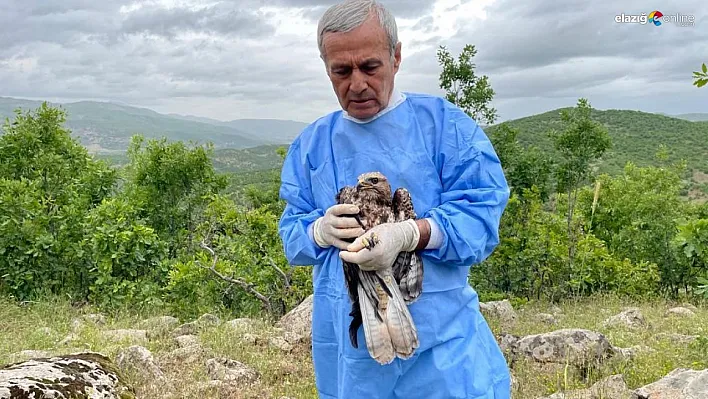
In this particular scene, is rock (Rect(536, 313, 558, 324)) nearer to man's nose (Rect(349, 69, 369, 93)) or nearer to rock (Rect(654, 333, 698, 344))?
rock (Rect(654, 333, 698, 344))

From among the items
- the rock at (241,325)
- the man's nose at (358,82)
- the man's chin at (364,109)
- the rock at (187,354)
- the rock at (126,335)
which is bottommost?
the rock at (241,325)

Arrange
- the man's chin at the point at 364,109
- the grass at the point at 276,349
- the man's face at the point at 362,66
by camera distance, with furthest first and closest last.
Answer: the grass at the point at 276,349, the man's chin at the point at 364,109, the man's face at the point at 362,66

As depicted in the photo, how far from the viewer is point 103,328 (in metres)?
6.81

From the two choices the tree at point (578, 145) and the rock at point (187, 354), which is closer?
the rock at point (187, 354)

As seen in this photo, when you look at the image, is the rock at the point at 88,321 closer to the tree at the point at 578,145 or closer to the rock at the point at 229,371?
the rock at the point at 229,371

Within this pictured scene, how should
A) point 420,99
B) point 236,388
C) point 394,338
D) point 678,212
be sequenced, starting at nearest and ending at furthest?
point 394,338 → point 420,99 → point 236,388 → point 678,212

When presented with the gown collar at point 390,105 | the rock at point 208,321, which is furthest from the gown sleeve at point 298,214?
the rock at point 208,321

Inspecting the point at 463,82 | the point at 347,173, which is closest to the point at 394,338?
the point at 347,173

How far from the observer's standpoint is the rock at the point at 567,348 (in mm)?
4973

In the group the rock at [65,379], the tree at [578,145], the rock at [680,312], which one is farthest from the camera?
the tree at [578,145]

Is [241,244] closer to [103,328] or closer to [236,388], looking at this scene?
[103,328]

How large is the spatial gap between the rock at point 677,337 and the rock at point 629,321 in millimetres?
464

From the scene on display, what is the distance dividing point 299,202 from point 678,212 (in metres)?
11.9

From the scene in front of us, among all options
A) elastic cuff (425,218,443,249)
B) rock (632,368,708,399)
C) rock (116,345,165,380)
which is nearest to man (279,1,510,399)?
elastic cuff (425,218,443,249)
